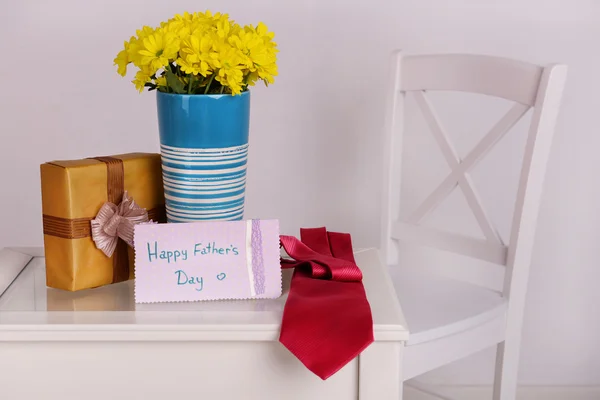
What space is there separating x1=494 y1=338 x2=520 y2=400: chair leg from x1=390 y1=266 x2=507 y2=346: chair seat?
7 centimetres

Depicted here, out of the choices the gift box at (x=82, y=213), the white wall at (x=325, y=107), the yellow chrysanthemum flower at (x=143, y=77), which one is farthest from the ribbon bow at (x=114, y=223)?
the white wall at (x=325, y=107)

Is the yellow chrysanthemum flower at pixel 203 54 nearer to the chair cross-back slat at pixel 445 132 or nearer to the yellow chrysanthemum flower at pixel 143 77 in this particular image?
the yellow chrysanthemum flower at pixel 143 77

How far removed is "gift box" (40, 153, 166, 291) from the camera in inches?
35.4

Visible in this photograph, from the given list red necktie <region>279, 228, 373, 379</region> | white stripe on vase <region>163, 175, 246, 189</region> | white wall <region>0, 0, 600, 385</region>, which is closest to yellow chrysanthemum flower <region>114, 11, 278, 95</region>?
white stripe on vase <region>163, 175, 246, 189</region>

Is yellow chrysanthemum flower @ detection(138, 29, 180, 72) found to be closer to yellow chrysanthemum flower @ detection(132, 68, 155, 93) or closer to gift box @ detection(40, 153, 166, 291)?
yellow chrysanthemum flower @ detection(132, 68, 155, 93)

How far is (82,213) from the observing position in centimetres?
91

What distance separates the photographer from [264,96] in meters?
1.89

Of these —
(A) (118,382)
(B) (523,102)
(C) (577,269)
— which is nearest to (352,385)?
(A) (118,382)

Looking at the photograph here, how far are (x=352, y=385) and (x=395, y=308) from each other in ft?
0.33

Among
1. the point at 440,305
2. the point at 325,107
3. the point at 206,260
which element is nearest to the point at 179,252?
the point at 206,260

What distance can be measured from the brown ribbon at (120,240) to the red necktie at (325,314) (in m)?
0.20

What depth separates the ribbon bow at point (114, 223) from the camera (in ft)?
3.01

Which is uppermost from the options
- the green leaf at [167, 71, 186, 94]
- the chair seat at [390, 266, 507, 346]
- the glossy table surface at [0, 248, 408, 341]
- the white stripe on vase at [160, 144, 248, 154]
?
the green leaf at [167, 71, 186, 94]

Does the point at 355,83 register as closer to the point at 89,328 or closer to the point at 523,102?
the point at 523,102
